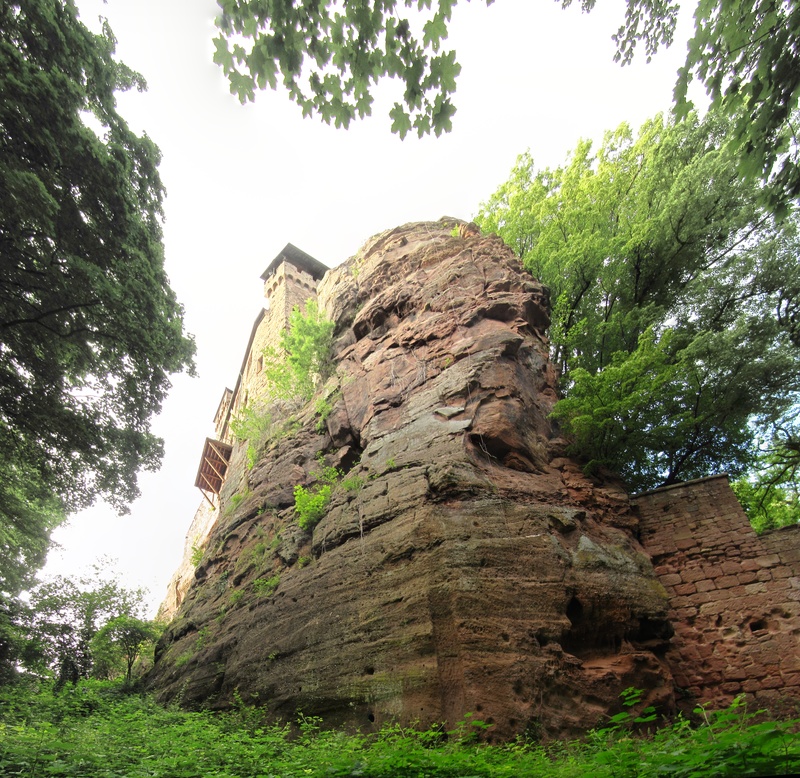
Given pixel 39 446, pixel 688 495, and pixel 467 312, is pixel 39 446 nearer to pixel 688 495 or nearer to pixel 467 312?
pixel 467 312

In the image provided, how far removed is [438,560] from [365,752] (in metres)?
2.14

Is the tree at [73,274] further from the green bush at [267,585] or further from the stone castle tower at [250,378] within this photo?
the stone castle tower at [250,378]

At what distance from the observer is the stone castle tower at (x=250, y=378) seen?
68.7ft

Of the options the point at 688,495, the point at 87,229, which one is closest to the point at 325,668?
the point at 688,495

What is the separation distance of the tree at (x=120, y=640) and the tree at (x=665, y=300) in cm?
1171

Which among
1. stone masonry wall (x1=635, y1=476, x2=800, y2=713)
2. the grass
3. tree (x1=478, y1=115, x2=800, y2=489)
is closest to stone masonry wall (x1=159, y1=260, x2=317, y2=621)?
tree (x1=478, y1=115, x2=800, y2=489)

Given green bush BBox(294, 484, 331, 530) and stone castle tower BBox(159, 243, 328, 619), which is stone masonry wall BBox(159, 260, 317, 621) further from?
green bush BBox(294, 484, 331, 530)

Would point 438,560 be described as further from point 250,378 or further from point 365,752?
point 250,378

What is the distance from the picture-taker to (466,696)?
4.80m

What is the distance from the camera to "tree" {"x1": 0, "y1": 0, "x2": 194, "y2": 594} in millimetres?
7262

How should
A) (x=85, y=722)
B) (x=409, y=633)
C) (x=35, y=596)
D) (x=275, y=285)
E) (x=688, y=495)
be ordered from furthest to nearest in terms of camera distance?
(x=275, y=285) < (x=35, y=596) < (x=688, y=495) < (x=85, y=722) < (x=409, y=633)

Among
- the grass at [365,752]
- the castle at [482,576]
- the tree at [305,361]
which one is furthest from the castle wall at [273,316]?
the grass at [365,752]

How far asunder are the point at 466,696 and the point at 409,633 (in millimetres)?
968

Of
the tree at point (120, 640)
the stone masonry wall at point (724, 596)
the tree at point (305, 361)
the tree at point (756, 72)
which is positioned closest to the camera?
the tree at point (756, 72)
